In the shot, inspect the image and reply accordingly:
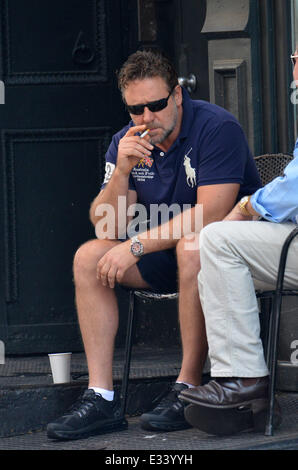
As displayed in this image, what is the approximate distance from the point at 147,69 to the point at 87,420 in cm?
132

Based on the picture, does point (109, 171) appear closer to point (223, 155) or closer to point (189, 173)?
point (189, 173)

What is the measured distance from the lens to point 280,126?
14.8ft

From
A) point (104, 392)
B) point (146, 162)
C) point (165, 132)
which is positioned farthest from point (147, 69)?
point (104, 392)

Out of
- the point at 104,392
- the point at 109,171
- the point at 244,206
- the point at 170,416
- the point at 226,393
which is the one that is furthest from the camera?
the point at 109,171

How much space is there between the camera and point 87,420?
11.7ft

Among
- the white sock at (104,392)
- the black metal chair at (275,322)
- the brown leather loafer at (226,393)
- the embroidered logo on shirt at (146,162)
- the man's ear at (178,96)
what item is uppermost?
the man's ear at (178,96)

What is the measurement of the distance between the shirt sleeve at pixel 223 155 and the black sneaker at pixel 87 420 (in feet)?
2.95

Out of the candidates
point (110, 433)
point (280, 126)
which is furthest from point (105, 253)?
point (280, 126)

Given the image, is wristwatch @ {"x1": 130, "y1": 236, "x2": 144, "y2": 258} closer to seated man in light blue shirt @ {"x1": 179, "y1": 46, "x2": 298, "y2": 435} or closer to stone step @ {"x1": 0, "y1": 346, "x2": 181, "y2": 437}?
seated man in light blue shirt @ {"x1": 179, "y1": 46, "x2": 298, "y2": 435}

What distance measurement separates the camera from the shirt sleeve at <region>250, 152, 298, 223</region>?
3.18 m

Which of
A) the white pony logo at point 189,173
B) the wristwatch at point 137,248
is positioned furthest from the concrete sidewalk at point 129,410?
the white pony logo at point 189,173

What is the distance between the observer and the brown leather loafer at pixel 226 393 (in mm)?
3201

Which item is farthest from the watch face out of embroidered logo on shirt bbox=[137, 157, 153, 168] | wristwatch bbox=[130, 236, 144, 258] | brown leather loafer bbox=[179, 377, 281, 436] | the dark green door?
the dark green door

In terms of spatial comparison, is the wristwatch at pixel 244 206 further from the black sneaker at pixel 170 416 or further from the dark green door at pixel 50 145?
the dark green door at pixel 50 145
